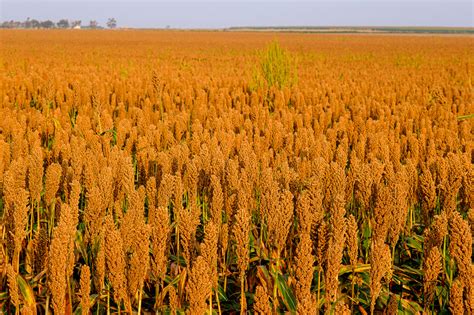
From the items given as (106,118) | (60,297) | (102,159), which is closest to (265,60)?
(106,118)

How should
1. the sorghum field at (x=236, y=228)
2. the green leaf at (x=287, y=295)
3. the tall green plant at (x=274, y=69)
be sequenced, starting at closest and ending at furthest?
1. the sorghum field at (x=236, y=228)
2. the green leaf at (x=287, y=295)
3. the tall green plant at (x=274, y=69)

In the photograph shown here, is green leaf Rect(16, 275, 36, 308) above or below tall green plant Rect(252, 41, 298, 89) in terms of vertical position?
below

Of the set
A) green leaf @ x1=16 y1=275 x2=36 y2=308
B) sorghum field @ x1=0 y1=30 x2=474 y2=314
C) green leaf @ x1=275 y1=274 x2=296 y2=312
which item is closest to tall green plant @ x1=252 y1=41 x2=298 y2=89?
sorghum field @ x1=0 y1=30 x2=474 y2=314

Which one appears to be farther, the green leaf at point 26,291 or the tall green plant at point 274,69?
the tall green plant at point 274,69

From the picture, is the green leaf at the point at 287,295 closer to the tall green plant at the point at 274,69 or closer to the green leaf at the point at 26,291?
the green leaf at the point at 26,291

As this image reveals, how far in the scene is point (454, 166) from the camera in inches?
110

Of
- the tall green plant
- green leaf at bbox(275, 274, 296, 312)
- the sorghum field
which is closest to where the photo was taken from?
the sorghum field

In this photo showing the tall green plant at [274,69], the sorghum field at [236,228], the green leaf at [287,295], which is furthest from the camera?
the tall green plant at [274,69]

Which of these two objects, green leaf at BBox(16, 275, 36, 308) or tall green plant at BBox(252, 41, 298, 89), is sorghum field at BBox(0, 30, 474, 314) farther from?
tall green plant at BBox(252, 41, 298, 89)

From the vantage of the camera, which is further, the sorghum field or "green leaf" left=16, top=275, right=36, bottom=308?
"green leaf" left=16, top=275, right=36, bottom=308

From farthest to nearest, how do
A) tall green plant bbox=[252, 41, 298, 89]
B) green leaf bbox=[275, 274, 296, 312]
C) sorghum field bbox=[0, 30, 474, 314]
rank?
tall green plant bbox=[252, 41, 298, 89] < green leaf bbox=[275, 274, 296, 312] < sorghum field bbox=[0, 30, 474, 314]

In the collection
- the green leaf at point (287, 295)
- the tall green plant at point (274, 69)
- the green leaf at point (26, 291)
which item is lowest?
the green leaf at point (287, 295)

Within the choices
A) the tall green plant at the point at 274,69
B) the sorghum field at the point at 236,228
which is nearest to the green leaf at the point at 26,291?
the sorghum field at the point at 236,228

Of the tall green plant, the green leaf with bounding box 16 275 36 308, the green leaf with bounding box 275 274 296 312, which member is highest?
the tall green plant
